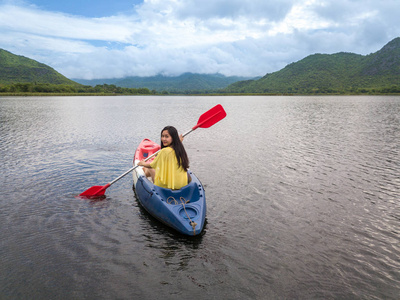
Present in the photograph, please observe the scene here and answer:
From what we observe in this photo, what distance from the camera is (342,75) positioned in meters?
157

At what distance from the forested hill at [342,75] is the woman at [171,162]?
13176 cm

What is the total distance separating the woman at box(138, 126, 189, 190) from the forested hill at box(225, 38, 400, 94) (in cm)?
13176

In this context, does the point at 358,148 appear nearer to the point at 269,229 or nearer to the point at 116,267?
the point at 269,229

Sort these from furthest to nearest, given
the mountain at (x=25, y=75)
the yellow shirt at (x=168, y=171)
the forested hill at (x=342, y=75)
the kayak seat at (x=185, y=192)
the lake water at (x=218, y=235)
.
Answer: the mountain at (x=25, y=75) → the forested hill at (x=342, y=75) → the kayak seat at (x=185, y=192) → the yellow shirt at (x=168, y=171) → the lake water at (x=218, y=235)

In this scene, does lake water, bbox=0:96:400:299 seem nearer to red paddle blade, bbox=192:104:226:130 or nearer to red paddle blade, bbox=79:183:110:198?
red paddle blade, bbox=79:183:110:198

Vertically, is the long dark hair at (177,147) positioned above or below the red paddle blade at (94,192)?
above

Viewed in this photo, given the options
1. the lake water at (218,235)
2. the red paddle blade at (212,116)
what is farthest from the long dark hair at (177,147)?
the red paddle blade at (212,116)

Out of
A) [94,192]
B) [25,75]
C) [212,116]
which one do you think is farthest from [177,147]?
[25,75]

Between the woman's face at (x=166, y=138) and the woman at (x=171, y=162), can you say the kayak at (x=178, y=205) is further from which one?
the woman's face at (x=166, y=138)

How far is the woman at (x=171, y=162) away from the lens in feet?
22.3

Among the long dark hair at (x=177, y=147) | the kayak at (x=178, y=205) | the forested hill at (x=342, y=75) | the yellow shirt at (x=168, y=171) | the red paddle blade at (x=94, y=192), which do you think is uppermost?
the forested hill at (x=342, y=75)

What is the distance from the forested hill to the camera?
13557cm

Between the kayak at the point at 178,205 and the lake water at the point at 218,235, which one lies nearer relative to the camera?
the lake water at the point at 218,235

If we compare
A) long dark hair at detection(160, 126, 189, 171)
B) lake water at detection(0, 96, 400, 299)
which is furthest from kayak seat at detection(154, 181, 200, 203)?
lake water at detection(0, 96, 400, 299)
